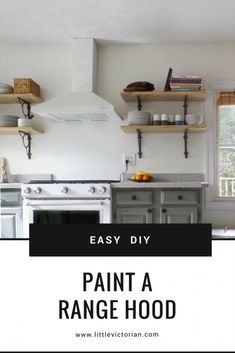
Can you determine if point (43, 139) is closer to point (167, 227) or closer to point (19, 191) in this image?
point (19, 191)

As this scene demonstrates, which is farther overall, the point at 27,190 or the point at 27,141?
the point at 27,141

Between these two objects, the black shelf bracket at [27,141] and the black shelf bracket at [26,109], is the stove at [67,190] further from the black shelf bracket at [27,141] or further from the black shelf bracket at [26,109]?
the black shelf bracket at [26,109]

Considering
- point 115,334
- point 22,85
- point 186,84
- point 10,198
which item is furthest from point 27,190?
point 115,334

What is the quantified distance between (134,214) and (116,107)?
29.1 inches

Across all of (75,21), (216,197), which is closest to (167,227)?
(75,21)

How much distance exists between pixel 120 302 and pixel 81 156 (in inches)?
77.1

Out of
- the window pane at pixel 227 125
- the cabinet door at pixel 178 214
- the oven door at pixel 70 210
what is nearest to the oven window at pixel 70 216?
the oven door at pixel 70 210

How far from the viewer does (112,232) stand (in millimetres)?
244

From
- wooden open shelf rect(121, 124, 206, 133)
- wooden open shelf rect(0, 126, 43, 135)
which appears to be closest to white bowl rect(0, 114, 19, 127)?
wooden open shelf rect(0, 126, 43, 135)

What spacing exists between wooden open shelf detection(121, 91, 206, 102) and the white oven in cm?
57

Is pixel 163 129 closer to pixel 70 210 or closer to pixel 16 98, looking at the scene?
pixel 70 210

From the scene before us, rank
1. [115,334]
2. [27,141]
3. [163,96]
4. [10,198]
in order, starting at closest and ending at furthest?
1. [115,334]
2. [10,198]
3. [163,96]
4. [27,141]

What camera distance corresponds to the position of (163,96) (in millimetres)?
1944

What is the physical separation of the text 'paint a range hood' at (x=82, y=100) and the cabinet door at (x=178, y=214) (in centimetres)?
59
